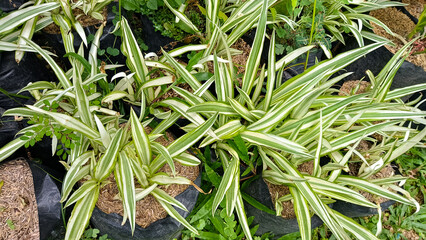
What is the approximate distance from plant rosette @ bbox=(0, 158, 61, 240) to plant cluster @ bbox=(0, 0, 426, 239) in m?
0.10

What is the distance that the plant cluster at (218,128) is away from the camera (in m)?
1.10

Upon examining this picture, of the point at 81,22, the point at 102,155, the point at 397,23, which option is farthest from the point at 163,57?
the point at 397,23

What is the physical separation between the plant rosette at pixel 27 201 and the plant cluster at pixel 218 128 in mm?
100

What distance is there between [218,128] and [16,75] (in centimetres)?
90

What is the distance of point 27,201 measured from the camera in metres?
1.21

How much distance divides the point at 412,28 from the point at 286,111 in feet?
4.57

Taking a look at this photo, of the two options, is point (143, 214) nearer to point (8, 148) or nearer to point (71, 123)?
point (71, 123)

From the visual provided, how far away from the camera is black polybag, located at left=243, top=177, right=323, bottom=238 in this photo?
1.33 meters

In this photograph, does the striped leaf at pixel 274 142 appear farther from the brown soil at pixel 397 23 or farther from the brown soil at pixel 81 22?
the brown soil at pixel 397 23

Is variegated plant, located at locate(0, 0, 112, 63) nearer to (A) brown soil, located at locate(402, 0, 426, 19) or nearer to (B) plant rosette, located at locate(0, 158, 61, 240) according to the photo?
(B) plant rosette, located at locate(0, 158, 61, 240)

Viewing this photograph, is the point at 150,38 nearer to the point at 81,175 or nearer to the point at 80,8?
the point at 80,8

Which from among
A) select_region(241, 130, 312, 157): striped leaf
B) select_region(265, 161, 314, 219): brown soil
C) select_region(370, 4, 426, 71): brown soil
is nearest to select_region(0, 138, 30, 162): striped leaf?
select_region(241, 130, 312, 157): striped leaf

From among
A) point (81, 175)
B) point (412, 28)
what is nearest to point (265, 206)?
point (81, 175)

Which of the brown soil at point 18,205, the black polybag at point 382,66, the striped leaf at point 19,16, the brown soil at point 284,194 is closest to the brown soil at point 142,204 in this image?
the brown soil at point 18,205
